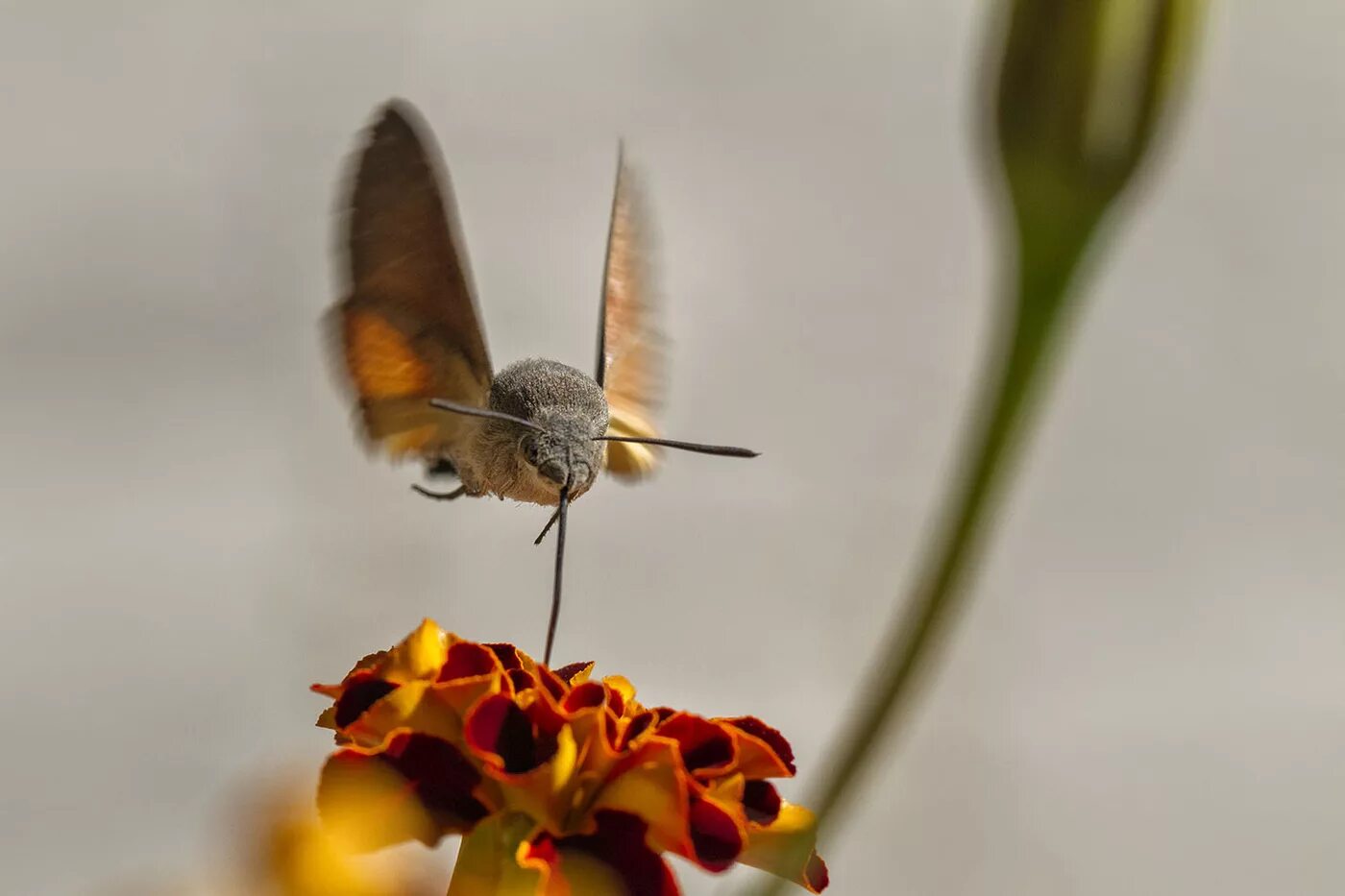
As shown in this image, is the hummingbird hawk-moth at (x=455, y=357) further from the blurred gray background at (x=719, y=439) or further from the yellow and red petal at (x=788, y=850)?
the blurred gray background at (x=719, y=439)

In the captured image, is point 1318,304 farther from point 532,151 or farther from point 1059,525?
point 532,151

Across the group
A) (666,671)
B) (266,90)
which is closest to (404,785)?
(666,671)

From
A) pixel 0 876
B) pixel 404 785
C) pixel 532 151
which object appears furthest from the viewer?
pixel 532 151

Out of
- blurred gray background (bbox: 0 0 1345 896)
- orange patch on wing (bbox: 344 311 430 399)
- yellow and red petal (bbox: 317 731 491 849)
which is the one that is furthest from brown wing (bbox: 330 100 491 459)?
blurred gray background (bbox: 0 0 1345 896)

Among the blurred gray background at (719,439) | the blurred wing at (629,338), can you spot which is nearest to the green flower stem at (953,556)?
the blurred wing at (629,338)

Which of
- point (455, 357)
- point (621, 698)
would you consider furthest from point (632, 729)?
point (455, 357)

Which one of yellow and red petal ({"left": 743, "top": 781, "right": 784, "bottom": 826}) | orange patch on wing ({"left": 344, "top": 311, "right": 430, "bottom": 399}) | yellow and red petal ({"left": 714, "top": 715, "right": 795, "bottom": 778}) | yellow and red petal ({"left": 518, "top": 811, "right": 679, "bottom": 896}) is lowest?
yellow and red petal ({"left": 518, "top": 811, "right": 679, "bottom": 896})

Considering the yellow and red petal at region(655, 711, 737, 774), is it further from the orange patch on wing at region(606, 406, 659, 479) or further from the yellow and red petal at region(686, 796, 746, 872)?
the orange patch on wing at region(606, 406, 659, 479)
